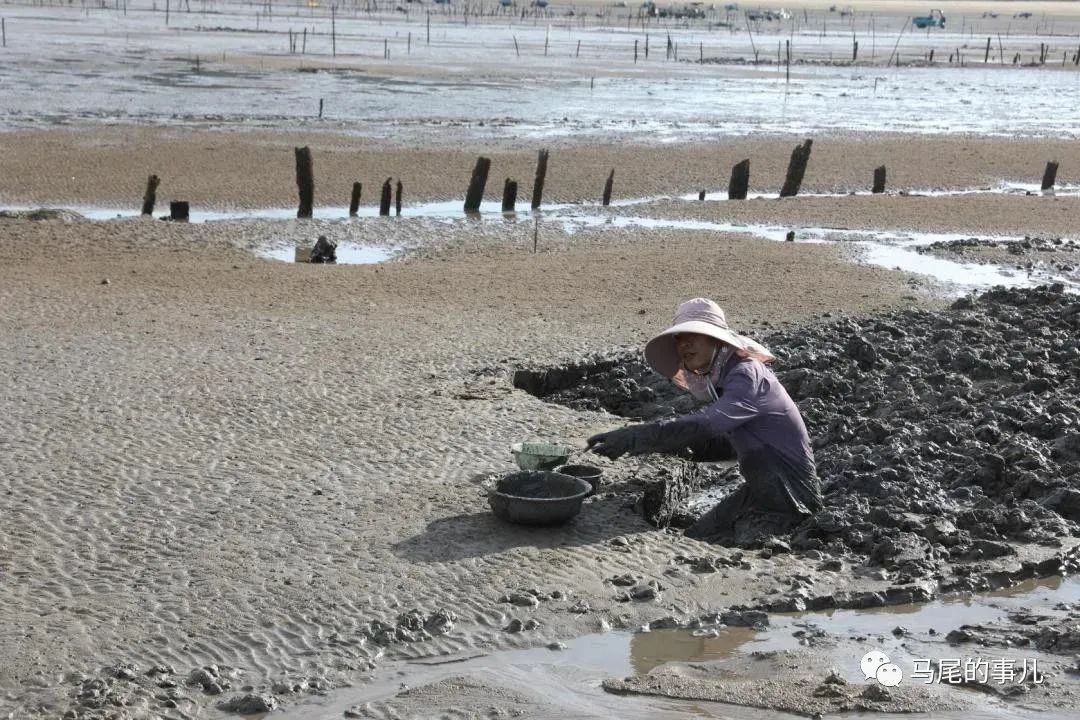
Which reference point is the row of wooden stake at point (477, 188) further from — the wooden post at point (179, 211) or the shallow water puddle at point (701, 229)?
the shallow water puddle at point (701, 229)

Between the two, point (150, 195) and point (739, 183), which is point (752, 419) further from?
point (739, 183)

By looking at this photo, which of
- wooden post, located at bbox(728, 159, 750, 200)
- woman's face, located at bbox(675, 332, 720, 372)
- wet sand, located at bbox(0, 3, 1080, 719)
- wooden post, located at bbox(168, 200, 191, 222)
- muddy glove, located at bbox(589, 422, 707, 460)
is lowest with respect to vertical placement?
wet sand, located at bbox(0, 3, 1080, 719)

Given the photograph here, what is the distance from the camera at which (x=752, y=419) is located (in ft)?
22.7

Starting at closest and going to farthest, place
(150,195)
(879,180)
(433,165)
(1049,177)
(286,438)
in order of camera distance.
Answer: (286,438), (150,195), (879,180), (1049,177), (433,165)

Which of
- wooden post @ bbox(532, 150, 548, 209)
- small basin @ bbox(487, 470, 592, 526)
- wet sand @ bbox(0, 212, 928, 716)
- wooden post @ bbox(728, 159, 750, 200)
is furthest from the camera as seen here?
wooden post @ bbox(728, 159, 750, 200)

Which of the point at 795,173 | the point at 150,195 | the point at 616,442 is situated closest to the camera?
the point at 616,442

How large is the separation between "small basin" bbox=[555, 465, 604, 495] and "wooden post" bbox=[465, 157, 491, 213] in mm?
12877

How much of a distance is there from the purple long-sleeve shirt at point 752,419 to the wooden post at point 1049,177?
18609 mm

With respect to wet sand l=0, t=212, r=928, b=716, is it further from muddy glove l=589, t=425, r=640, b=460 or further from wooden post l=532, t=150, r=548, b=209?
wooden post l=532, t=150, r=548, b=209

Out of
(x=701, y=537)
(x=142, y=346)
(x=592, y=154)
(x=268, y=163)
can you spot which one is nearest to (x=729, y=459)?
(x=701, y=537)

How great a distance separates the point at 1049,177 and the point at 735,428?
19.1m

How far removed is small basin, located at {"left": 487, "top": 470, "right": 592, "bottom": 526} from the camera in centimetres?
697

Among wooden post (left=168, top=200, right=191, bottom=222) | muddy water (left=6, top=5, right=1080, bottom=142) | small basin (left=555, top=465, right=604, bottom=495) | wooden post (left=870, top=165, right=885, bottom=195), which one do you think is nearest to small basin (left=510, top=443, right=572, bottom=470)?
small basin (left=555, top=465, right=604, bottom=495)

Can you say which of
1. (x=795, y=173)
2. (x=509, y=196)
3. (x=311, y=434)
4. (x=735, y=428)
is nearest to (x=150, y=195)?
(x=509, y=196)
